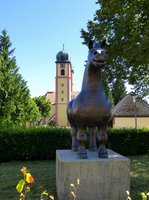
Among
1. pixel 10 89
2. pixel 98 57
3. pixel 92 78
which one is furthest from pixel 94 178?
pixel 10 89

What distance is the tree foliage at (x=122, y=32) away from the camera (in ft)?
33.5

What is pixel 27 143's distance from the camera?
1212cm

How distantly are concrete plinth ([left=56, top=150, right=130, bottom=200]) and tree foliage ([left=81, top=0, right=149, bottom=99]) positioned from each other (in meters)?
5.68

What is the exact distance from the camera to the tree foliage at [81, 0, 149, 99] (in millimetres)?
10211

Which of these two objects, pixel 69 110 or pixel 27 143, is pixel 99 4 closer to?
pixel 27 143

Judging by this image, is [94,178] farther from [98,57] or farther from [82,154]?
[98,57]

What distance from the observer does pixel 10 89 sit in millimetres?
26922

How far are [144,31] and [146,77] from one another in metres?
3.17

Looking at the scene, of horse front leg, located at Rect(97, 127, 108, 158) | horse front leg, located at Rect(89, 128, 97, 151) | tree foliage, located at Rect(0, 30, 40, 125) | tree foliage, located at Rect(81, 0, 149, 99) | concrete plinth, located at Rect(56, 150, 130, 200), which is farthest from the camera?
tree foliage, located at Rect(0, 30, 40, 125)

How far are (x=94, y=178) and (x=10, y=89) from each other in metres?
23.6

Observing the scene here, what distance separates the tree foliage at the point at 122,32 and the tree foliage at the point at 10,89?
48.0 feet

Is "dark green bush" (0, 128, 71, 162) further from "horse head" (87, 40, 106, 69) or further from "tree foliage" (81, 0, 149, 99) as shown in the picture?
"horse head" (87, 40, 106, 69)

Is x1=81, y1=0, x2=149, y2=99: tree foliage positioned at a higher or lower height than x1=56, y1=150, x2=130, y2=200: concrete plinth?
higher

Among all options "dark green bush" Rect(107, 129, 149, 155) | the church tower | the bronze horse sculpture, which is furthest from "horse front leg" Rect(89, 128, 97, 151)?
the church tower
